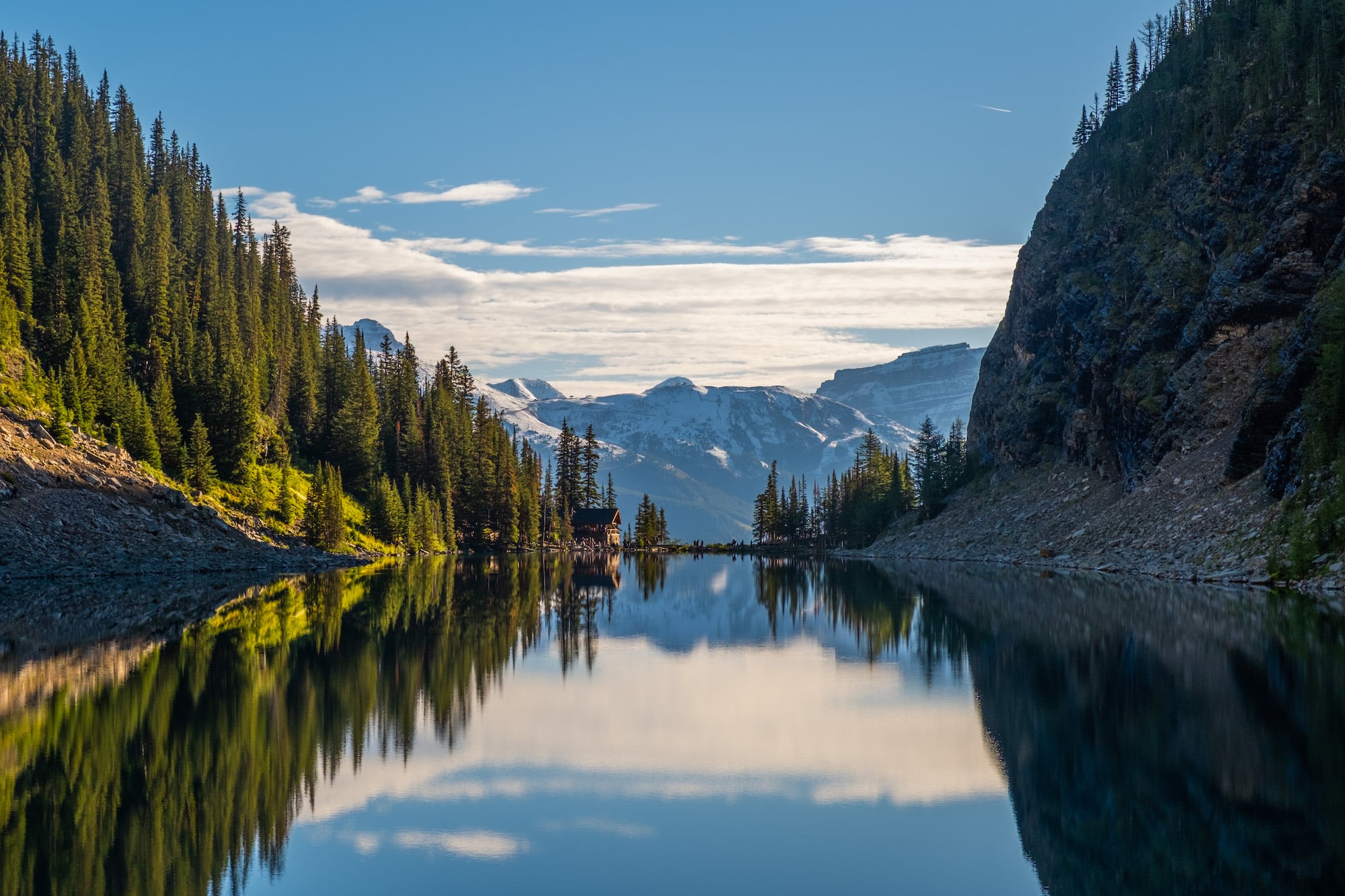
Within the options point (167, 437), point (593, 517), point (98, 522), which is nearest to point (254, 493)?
point (167, 437)

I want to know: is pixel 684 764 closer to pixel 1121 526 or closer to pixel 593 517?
pixel 1121 526

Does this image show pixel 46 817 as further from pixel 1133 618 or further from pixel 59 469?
pixel 59 469

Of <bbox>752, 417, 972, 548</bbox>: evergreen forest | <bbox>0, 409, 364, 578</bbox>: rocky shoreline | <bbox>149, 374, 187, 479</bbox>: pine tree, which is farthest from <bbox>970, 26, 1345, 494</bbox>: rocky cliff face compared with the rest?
<bbox>149, 374, 187, 479</bbox>: pine tree

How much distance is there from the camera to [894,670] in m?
31.9

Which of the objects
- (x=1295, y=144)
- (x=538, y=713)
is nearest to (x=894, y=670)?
(x=538, y=713)

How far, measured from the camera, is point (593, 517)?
185m

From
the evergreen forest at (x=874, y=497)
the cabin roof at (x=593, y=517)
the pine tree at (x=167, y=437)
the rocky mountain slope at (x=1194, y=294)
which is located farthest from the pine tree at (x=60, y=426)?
the cabin roof at (x=593, y=517)

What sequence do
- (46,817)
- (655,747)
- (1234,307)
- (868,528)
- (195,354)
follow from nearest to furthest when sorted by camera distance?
(46,817) → (655,747) → (1234,307) → (195,354) → (868,528)

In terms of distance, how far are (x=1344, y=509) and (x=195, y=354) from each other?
100695 millimetres

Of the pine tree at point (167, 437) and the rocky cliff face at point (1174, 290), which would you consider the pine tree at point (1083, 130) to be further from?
the pine tree at point (167, 437)

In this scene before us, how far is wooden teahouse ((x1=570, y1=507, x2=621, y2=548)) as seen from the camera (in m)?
185

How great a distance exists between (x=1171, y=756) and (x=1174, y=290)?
97924mm

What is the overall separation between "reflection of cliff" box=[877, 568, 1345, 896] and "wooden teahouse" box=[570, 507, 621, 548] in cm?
14960

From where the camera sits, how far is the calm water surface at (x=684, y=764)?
13.8 m
